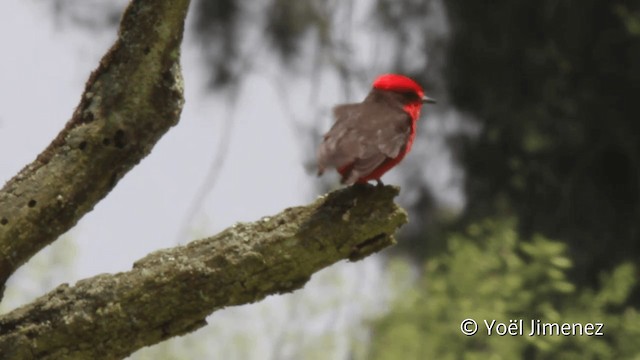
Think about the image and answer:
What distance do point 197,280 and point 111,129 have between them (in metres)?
0.32

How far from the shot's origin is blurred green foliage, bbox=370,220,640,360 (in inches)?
200

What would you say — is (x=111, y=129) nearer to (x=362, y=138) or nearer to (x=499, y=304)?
(x=362, y=138)

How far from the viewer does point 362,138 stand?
218 centimetres

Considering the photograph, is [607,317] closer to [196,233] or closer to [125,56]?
[196,233]

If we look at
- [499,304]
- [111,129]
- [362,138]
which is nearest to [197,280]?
[111,129]

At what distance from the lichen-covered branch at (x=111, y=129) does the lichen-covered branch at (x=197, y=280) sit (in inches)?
5.5

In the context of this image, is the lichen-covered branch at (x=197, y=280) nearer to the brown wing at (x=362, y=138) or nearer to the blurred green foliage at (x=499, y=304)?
the brown wing at (x=362, y=138)

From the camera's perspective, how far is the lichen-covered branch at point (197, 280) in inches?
91.4

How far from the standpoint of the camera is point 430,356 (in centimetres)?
520

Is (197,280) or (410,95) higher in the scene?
(410,95)

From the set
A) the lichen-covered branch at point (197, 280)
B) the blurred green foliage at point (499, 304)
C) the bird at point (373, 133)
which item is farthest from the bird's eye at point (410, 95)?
the blurred green foliage at point (499, 304)

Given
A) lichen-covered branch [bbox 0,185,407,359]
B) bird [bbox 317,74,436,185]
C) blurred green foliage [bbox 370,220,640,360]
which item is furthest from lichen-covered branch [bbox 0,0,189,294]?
blurred green foliage [bbox 370,220,640,360]

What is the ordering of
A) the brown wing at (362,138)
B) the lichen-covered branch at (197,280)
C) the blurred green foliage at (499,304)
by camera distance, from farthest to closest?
the blurred green foliage at (499,304), the lichen-covered branch at (197,280), the brown wing at (362,138)

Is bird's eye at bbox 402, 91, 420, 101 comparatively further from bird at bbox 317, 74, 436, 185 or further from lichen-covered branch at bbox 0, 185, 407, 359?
lichen-covered branch at bbox 0, 185, 407, 359
